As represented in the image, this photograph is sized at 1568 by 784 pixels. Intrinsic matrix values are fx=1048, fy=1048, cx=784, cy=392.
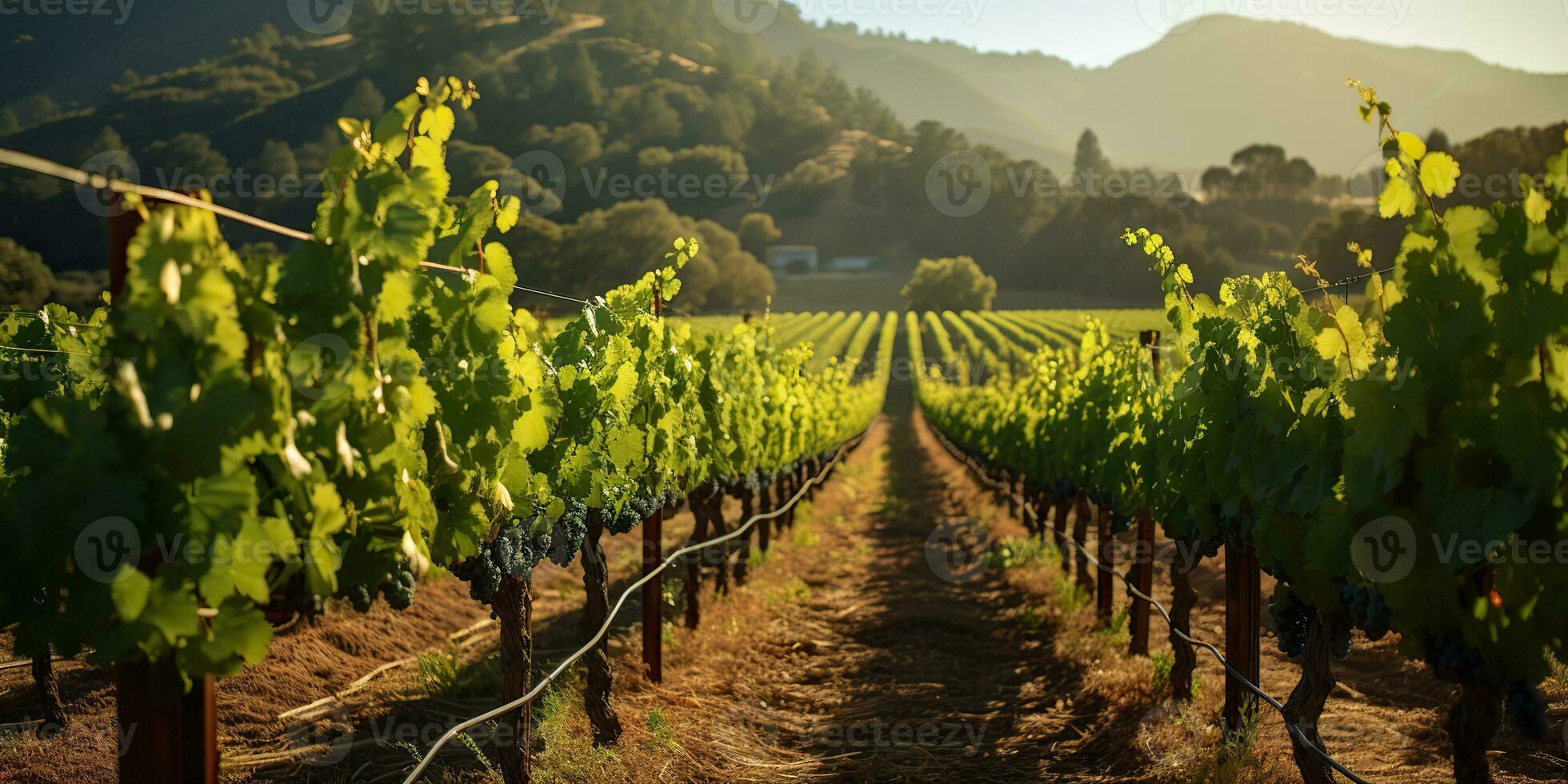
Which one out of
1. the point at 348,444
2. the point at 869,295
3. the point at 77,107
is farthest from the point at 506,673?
the point at 77,107

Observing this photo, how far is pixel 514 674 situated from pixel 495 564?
→ 0.57 metres

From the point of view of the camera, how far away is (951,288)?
86.2 metres

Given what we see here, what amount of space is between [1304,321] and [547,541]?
11.4 ft

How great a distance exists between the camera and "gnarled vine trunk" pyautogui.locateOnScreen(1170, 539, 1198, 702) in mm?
5887

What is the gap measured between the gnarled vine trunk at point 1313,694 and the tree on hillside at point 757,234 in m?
117

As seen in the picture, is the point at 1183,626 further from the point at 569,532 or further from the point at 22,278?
the point at 22,278

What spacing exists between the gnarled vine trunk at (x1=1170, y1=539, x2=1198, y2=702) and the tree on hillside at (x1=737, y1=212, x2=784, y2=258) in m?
115

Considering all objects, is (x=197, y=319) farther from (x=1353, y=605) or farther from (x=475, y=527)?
(x=1353, y=605)

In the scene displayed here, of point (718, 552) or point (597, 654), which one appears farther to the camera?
point (718, 552)

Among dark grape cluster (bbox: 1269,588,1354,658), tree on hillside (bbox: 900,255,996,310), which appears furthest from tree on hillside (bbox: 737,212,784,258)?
dark grape cluster (bbox: 1269,588,1354,658)

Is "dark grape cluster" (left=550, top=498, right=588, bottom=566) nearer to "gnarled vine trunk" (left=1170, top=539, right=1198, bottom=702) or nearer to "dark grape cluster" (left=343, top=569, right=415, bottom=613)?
"dark grape cluster" (left=343, top=569, right=415, bottom=613)

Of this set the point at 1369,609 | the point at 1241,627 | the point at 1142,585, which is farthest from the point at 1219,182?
the point at 1369,609

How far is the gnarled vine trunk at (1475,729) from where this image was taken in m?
3.12

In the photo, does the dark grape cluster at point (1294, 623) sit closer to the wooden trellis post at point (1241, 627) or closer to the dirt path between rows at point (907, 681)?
the wooden trellis post at point (1241, 627)
